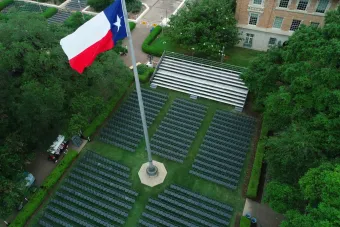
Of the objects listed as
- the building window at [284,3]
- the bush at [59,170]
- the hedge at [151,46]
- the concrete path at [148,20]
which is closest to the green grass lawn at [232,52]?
the hedge at [151,46]

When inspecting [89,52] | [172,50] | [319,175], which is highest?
[89,52]

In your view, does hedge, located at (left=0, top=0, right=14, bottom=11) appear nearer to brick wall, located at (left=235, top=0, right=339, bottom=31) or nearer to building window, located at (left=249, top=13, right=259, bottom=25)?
brick wall, located at (left=235, top=0, right=339, bottom=31)

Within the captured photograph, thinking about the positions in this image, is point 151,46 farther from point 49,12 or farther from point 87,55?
point 87,55

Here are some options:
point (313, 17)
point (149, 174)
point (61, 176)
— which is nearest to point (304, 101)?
point (149, 174)

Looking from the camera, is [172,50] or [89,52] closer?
[89,52]

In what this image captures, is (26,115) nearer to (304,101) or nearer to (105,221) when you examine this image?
(105,221)

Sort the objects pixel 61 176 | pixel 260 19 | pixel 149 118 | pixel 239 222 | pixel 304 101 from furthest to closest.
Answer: pixel 260 19 → pixel 149 118 → pixel 61 176 → pixel 239 222 → pixel 304 101

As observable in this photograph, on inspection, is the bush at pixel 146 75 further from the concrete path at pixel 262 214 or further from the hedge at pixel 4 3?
the hedge at pixel 4 3
